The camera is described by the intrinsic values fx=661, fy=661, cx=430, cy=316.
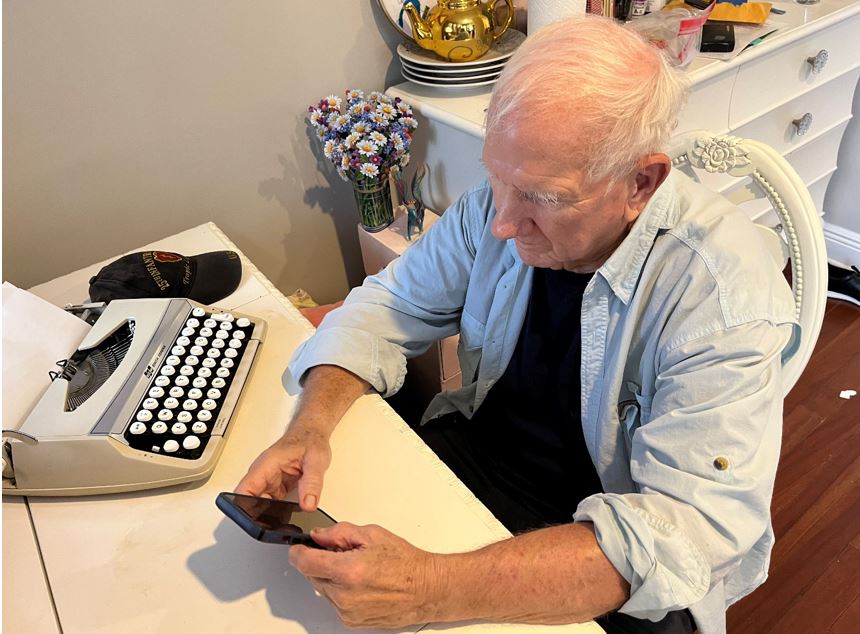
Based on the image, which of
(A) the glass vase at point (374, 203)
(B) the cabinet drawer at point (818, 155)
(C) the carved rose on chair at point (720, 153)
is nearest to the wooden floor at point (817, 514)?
(B) the cabinet drawer at point (818, 155)

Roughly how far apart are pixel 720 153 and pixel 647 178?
30 centimetres

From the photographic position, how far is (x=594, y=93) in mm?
747

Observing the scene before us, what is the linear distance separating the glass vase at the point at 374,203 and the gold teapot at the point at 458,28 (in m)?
0.32

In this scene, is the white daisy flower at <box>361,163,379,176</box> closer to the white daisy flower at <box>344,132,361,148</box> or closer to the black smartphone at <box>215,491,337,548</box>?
the white daisy flower at <box>344,132,361,148</box>

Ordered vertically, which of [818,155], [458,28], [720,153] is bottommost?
[818,155]

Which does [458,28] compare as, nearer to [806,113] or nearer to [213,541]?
[806,113]

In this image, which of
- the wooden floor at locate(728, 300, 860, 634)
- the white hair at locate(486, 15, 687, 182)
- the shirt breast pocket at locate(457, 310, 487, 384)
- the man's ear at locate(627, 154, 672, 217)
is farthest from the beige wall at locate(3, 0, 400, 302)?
the wooden floor at locate(728, 300, 860, 634)

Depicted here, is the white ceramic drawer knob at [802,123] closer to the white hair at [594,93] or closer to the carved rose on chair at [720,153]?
the carved rose on chair at [720,153]

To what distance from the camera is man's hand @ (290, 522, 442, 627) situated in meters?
0.71

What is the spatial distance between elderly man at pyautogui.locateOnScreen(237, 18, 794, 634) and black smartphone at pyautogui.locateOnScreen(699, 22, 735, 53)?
2.64ft

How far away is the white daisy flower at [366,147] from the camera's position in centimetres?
146

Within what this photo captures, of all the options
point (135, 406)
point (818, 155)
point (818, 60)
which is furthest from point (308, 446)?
point (818, 155)

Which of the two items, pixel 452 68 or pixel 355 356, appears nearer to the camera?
pixel 355 356

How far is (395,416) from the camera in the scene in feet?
3.24
